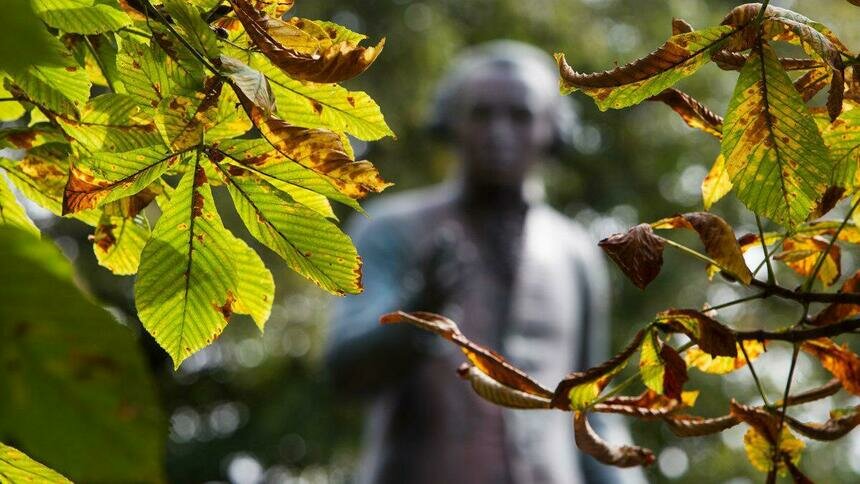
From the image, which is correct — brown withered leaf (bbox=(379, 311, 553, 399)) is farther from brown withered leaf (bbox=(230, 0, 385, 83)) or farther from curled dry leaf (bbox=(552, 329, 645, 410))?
brown withered leaf (bbox=(230, 0, 385, 83))

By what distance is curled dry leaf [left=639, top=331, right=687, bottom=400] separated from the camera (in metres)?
0.78

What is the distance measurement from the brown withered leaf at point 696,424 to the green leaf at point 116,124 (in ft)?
1.09

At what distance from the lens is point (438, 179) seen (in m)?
9.91

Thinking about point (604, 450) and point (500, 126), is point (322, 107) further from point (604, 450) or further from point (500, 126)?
point (500, 126)

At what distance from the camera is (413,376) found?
4.35 m

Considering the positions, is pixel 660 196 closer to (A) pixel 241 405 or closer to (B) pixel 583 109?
(B) pixel 583 109

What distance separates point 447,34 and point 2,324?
33.6ft

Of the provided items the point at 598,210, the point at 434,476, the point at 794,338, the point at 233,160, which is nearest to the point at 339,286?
the point at 233,160

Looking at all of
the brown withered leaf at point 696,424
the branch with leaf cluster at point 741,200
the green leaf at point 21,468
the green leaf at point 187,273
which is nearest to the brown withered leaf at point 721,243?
the branch with leaf cluster at point 741,200

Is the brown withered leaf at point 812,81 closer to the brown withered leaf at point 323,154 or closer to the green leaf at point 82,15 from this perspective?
the brown withered leaf at point 323,154

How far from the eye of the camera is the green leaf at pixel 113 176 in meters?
0.70

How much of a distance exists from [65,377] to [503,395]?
45cm

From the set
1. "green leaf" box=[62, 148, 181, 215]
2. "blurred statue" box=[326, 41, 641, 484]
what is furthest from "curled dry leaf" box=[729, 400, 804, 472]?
"blurred statue" box=[326, 41, 641, 484]

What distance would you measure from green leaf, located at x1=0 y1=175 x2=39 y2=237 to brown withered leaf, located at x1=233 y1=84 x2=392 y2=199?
0.15 meters
